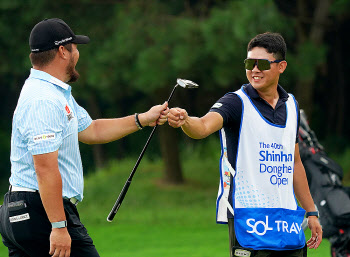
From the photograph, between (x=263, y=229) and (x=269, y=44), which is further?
(x=269, y=44)

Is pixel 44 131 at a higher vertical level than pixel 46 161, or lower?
higher

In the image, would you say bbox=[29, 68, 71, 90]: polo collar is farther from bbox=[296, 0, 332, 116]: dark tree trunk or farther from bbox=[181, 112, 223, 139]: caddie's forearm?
bbox=[296, 0, 332, 116]: dark tree trunk

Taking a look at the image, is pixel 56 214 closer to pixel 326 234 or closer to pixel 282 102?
pixel 282 102

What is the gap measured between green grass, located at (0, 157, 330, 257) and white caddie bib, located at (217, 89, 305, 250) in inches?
182

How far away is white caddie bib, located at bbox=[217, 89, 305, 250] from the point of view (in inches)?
176

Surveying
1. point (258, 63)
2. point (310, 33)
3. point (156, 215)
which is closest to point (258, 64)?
point (258, 63)

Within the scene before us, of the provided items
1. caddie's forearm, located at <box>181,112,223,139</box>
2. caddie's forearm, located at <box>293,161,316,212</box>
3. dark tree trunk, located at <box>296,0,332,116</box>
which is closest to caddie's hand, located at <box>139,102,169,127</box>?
caddie's forearm, located at <box>181,112,223,139</box>

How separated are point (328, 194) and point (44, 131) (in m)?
4.40

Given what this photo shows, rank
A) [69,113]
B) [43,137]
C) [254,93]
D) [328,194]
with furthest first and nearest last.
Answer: [328,194] → [254,93] → [69,113] → [43,137]

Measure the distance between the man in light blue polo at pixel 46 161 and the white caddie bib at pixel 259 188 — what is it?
0.91 metres


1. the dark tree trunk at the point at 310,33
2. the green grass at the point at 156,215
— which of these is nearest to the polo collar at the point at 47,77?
the green grass at the point at 156,215

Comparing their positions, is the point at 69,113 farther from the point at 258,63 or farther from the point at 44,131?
the point at 258,63

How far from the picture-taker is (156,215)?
1459 centimetres

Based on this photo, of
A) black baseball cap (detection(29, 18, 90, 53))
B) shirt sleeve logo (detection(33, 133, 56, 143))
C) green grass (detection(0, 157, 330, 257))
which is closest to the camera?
shirt sleeve logo (detection(33, 133, 56, 143))
